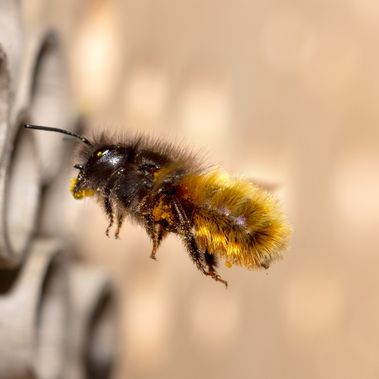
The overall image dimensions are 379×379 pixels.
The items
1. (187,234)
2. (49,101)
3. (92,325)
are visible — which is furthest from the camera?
(92,325)

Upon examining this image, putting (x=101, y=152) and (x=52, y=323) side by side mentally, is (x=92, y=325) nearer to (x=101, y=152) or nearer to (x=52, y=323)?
(x=52, y=323)

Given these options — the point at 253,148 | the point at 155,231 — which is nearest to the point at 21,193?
the point at 155,231

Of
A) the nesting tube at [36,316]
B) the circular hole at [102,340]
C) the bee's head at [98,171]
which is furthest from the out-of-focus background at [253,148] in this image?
the bee's head at [98,171]

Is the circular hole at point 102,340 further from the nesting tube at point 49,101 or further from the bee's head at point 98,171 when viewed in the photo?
the bee's head at point 98,171

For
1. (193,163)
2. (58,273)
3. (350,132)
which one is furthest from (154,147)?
(350,132)

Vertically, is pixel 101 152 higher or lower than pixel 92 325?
higher

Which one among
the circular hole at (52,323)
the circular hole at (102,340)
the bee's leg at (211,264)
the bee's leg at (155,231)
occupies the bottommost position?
the circular hole at (102,340)

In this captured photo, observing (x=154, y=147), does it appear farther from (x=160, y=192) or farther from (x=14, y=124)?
(x=14, y=124)
